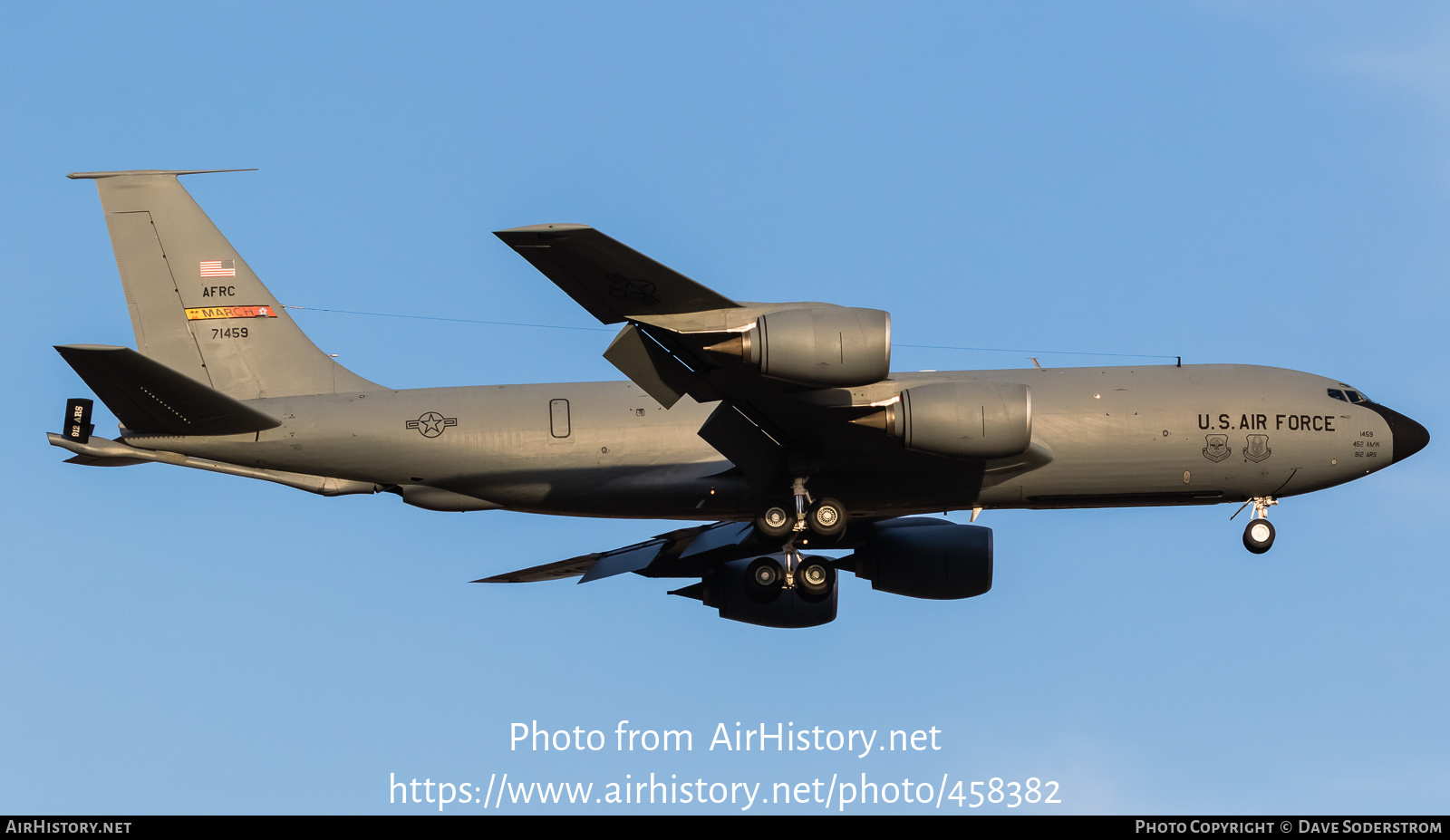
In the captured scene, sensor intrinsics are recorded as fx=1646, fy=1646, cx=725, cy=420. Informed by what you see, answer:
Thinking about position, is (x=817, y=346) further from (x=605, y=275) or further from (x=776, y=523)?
(x=776, y=523)

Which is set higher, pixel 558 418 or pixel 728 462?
pixel 558 418

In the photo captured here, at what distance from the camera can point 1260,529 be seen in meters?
31.0

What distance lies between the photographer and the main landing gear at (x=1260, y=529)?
30984 mm

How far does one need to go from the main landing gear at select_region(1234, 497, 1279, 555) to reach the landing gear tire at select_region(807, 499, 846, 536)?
796 centimetres

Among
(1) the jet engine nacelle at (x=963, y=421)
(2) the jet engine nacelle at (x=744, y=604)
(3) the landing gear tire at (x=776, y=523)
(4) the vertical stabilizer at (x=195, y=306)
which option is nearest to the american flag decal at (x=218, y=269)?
(4) the vertical stabilizer at (x=195, y=306)

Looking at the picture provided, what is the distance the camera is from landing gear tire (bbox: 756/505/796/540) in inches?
1155

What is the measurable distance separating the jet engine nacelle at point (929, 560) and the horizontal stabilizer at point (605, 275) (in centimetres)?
1103

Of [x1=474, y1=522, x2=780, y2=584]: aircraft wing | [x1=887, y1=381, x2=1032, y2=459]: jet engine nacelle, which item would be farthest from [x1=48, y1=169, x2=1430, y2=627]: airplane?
[x1=474, y1=522, x2=780, y2=584]: aircraft wing

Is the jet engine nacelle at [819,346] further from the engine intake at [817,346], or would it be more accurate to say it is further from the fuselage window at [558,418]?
the fuselage window at [558,418]

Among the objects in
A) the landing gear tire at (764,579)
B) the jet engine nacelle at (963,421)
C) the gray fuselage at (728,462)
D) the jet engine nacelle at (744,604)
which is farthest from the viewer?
the jet engine nacelle at (744,604)

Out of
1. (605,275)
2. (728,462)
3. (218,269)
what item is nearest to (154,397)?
→ (218,269)

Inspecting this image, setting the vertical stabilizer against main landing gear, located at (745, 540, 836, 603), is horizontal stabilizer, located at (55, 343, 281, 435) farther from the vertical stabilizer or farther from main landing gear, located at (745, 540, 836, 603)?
main landing gear, located at (745, 540, 836, 603)

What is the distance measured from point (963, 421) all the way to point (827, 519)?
11.6ft

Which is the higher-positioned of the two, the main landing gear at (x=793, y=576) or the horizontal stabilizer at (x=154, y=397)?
the horizontal stabilizer at (x=154, y=397)
